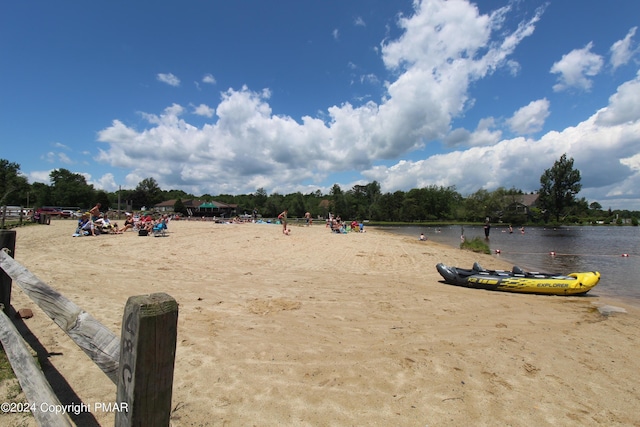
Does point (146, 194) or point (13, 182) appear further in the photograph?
point (146, 194)

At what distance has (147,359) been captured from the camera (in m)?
1.42

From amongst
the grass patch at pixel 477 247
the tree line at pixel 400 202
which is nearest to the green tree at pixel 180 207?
the tree line at pixel 400 202

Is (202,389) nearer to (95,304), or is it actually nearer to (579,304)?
(95,304)

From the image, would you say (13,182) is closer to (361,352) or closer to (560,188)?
(361,352)

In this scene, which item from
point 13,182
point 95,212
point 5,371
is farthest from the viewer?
point 13,182

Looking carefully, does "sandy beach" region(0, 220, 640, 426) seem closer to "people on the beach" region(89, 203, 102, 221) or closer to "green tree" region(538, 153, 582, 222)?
"people on the beach" region(89, 203, 102, 221)

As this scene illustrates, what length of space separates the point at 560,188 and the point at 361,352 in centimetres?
10175

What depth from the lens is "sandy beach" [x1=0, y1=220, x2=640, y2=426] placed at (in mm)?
3166

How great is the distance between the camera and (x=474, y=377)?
12.6ft

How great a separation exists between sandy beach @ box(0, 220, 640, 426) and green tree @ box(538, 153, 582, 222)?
304ft

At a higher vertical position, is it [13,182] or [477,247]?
[13,182]

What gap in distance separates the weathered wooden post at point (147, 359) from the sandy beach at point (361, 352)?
170 centimetres

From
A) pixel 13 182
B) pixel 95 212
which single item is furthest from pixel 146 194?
pixel 95 212

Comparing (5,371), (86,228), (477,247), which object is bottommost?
(477,247)
